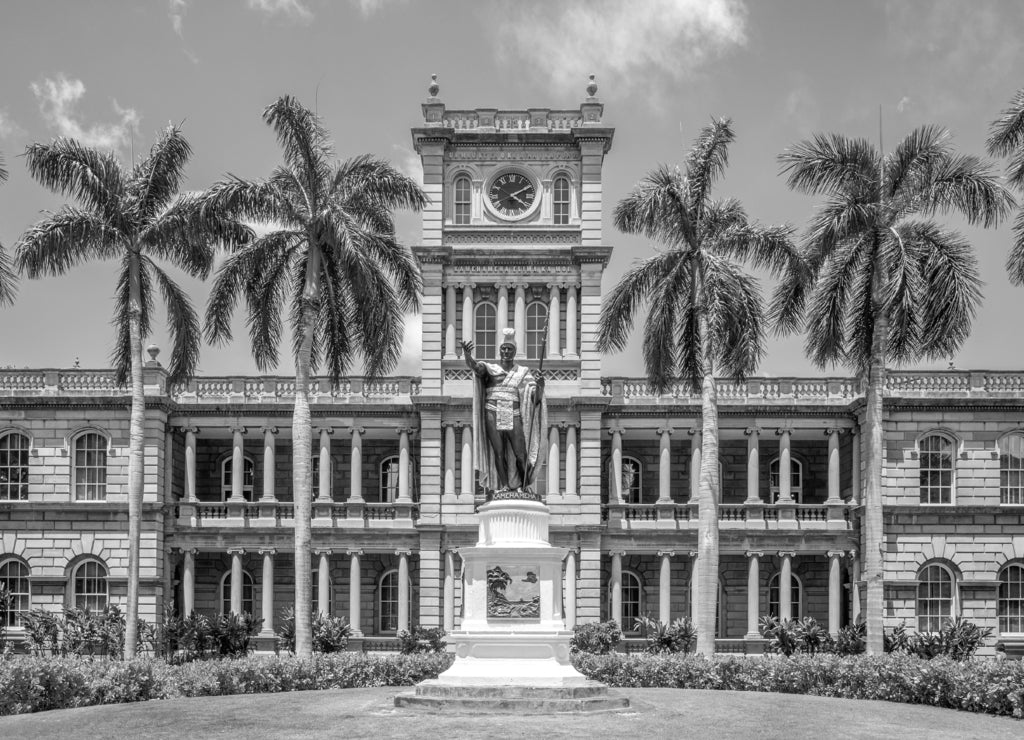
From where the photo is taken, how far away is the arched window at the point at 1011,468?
44.5 meters

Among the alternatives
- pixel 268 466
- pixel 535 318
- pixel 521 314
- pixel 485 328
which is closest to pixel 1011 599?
pixel 535 318

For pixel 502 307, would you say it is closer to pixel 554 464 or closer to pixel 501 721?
pixel 554 464

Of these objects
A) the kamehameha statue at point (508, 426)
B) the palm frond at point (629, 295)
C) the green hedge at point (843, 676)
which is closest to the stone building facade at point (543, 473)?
the palm frond at point (629, 295)

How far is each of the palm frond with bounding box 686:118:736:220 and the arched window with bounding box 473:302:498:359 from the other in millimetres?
12831

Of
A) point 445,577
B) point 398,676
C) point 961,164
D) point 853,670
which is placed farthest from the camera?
point 445,577

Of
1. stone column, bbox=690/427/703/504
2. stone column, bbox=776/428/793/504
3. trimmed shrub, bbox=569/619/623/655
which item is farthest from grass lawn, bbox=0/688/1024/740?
stone column, bbox=776/428/793/504

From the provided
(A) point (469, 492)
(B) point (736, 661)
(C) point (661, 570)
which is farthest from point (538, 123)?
(B) point (736, 661)

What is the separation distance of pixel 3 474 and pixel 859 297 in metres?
27.7

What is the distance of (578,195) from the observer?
44.5 meters

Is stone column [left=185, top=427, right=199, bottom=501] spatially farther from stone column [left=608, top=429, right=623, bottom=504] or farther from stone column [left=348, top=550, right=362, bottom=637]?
stone column [left=608, top=429, right=623, bottom=504]

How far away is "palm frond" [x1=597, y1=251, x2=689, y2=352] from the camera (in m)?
32.9

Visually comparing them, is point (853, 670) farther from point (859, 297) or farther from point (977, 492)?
point (977, 492)

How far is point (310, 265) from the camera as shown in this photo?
106ft

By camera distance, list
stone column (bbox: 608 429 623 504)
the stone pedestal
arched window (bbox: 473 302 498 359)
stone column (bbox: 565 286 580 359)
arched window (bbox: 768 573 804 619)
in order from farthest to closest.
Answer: arched window (bbox: 768 573 804 619), stone column (bbox: 608 429 623 504), arched window (bbox: 473 302 498 359), stone column (bbox: 565 286 580 359), the stone pedestal
